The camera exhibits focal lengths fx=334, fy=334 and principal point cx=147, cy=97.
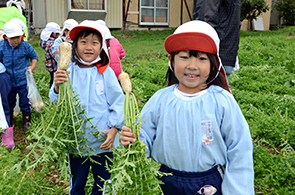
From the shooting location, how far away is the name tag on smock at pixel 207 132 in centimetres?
195

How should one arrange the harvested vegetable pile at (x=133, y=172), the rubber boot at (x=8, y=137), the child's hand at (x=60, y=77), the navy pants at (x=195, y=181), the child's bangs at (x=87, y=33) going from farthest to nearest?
the rubber boot at (x=8, y=137)
the child's bangs at (x=87, y=33)
the child's hand at (x=60, y=77)
the navy pants at (x=195, y=181)
the harvested vegetable pile at (x=133, y=172)

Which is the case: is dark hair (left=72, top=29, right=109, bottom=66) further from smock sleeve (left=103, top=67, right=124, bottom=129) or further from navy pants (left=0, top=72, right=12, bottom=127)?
navy pants (left=0, top=72, right=12, bottom=127)

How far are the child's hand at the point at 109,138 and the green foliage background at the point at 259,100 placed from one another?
2.00 ft

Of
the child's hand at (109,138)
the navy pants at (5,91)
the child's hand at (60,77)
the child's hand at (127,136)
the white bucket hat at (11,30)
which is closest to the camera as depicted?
the child's hand at (127,136)

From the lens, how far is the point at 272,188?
3609 millimetres

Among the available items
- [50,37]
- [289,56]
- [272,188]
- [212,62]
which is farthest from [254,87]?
[212,62]

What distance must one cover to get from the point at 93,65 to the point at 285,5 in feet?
64.2

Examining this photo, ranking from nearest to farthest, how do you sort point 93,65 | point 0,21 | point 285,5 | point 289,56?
point 93,65 < point 0,21 < point 289,56 < point 285,5

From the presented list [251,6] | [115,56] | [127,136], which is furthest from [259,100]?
[251,6]

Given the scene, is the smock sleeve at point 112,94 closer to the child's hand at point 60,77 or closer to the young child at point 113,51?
the child's hand at point 60,77

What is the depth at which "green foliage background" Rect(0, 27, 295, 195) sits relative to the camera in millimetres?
3553

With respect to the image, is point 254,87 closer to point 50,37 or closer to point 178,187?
point 50,37

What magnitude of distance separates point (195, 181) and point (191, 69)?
66cm

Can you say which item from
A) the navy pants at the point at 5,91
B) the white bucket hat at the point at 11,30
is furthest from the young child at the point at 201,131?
the white bucket hat at the point at 11,30
